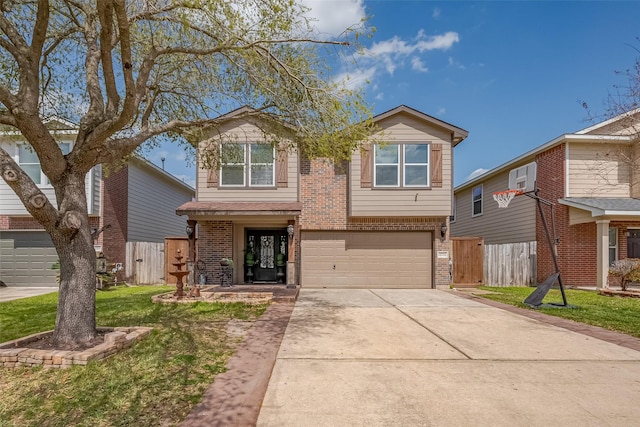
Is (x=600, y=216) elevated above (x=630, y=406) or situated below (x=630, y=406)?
above

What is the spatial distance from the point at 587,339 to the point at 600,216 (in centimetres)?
776

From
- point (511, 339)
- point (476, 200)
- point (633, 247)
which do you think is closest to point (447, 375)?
point (511, 339)

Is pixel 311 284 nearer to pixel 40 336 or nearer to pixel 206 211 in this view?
pixel 206 211

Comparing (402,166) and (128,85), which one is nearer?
(128,85)

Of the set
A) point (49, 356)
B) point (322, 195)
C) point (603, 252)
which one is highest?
point (322, 195)

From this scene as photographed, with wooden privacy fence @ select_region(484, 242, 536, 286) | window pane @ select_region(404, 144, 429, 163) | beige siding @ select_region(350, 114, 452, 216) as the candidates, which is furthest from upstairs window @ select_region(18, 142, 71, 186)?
wooden privacy fence @ select_region(484, 242, 536, 286)

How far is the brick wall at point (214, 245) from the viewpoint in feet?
40.6

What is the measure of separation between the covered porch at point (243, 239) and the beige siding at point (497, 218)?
9803mm

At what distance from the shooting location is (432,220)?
12.6 m

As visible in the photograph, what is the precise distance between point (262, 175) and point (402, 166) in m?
4.93

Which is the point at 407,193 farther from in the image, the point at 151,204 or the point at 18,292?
the point at 18,292

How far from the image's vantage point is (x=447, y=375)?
4227mm

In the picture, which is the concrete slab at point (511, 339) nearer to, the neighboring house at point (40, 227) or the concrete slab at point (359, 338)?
the concrete slab at point (359, 338)

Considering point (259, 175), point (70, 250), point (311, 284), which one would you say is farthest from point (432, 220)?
point (70, 250)
